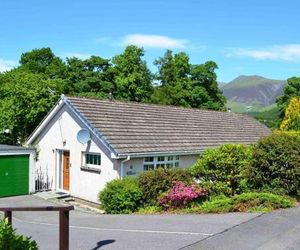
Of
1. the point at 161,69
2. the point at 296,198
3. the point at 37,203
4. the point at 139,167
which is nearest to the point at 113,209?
the point at 139,167

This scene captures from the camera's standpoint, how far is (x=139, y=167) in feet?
68.9

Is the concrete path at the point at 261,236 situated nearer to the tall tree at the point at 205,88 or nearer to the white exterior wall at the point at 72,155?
the white exterior wall at the point at 72,155

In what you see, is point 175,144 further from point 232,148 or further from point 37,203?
point 37,203

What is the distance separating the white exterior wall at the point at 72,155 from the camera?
68.2ft

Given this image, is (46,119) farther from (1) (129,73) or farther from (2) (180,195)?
(1) (129,73)

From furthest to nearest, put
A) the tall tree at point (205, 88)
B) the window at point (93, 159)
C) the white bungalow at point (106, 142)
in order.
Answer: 1. the tall tree at point (205, 88)
2. the window at point (93, 159)
3. the white bungalow at point (106, 142)

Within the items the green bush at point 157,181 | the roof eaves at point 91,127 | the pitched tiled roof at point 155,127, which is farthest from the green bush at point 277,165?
the roof eaves at point 91,127

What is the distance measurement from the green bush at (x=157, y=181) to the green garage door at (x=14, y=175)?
7.84 meters

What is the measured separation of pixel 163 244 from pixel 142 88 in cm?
4114

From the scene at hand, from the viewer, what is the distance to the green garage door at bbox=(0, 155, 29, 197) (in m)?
22.6

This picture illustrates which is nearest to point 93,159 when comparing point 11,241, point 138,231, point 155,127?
point 155,127

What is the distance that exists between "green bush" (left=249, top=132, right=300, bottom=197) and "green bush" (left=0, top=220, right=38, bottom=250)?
1122 centimetres

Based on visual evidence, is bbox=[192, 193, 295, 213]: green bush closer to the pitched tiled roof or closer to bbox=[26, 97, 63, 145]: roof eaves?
the pitched tiled roof

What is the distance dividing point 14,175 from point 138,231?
13.2m
